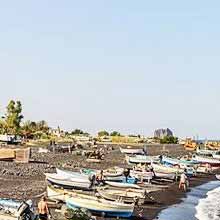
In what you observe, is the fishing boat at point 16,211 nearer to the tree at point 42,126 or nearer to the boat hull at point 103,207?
the boat hull at point 103,207

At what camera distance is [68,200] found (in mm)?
37781

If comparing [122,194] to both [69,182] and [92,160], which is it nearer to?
[69,182]

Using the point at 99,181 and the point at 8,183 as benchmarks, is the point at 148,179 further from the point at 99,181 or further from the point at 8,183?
the point at 8,183

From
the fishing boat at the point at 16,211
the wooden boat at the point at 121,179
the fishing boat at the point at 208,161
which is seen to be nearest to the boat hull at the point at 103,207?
the fishing boat at the point at 16,211

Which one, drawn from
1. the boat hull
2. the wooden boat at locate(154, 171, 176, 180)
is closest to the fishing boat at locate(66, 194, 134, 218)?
the boat hull

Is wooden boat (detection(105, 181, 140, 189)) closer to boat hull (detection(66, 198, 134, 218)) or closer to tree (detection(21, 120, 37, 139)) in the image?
boat hull (detection(66, 198, 134, 218))

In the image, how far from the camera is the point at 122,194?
140 ft

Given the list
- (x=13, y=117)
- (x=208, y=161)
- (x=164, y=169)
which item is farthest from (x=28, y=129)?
(x=164, y=169)

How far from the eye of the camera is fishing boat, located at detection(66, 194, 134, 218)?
1469 inches

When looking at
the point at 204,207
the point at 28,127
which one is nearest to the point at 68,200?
the point at 204,207

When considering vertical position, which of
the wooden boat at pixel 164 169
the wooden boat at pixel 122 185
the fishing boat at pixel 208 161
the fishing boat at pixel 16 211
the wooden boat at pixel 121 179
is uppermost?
the fishing boat at pixel 208 161

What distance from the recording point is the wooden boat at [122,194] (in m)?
40.9

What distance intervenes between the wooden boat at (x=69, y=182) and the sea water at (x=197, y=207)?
6.69 meters

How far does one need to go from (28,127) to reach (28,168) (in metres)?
76.6
